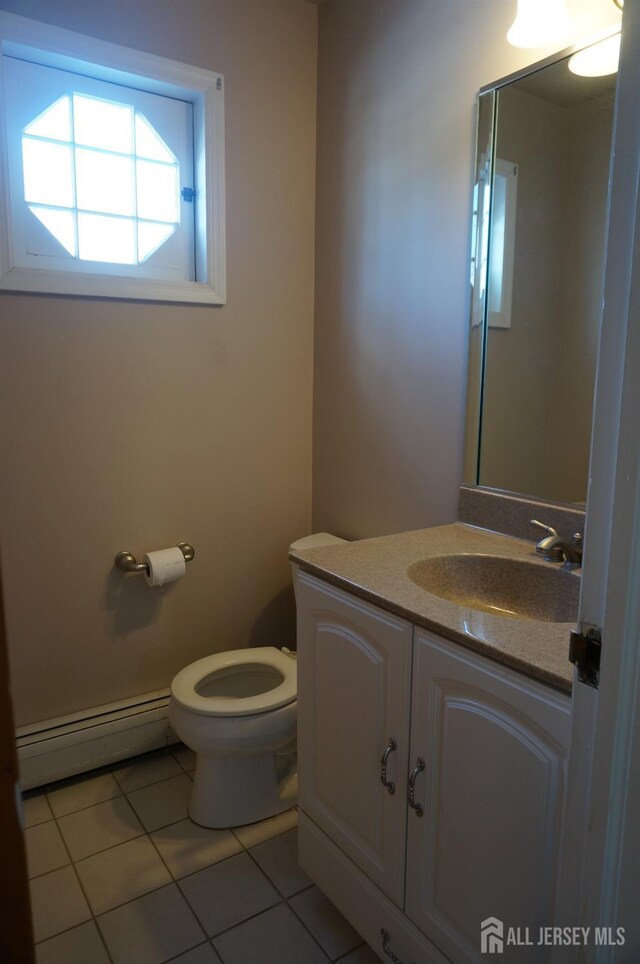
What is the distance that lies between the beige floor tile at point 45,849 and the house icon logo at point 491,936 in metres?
1.15

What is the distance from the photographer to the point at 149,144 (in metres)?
1.99

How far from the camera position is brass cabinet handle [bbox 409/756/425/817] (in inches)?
45.5

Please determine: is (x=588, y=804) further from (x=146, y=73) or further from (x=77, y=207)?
(x=146, y=73)

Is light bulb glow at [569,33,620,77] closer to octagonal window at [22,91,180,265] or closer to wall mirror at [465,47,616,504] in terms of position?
wall mirror at [465,47,616,504]

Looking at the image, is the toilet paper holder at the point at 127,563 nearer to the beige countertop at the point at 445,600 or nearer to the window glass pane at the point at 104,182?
the beige countertop at the point at 445,600

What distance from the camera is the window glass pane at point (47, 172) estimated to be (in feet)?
5.89

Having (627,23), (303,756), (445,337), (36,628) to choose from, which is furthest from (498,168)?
(36,628)

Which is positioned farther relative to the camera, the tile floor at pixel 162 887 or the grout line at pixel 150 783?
the grout line at pixel 150 783

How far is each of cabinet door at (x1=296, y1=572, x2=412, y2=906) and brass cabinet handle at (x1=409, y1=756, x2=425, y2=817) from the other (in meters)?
0.03

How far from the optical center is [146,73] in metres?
1.85

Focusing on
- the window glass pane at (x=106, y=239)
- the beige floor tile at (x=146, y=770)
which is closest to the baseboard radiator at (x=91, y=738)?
the beige floor tile at (x=146, y=770)

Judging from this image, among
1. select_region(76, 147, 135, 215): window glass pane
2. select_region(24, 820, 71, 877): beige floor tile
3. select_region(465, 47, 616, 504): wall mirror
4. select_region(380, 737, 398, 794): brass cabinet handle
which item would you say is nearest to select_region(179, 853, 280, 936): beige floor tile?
select_region(24, 820, 71, 877): beige floor tile

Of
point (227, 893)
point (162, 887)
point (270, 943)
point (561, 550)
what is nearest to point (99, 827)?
point (162, 887)

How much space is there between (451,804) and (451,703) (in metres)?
0.18
